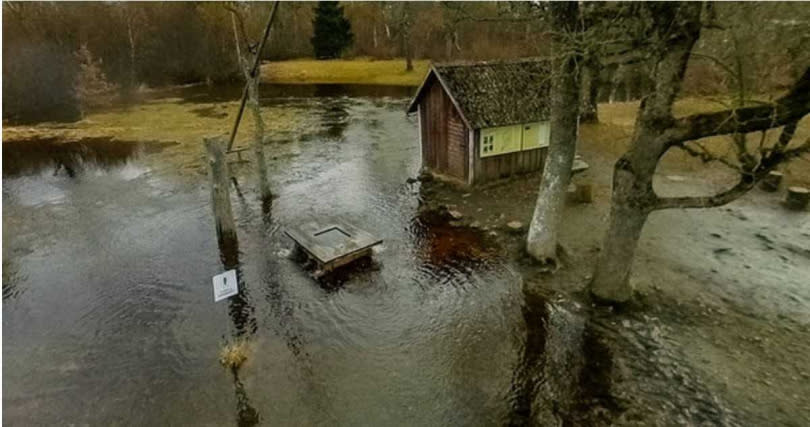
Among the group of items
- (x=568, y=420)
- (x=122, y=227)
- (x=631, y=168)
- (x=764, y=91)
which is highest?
(x=764, y=91)

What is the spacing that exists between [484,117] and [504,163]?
2.03m

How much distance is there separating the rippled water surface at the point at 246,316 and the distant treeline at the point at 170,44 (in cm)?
1339

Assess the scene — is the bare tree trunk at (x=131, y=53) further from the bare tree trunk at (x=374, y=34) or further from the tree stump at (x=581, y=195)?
the tree stump at (x=581, y=195)

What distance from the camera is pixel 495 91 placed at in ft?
51.2

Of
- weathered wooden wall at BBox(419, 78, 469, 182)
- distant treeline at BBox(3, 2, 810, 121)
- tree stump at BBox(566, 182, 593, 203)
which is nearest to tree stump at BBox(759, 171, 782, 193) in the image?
distant treeline at BBox(3, 2, 810, 121)

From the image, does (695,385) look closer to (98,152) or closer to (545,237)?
(545,237)

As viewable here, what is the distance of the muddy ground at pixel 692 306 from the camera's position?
748 cm

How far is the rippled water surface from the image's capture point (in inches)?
311

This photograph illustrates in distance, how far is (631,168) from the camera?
344 inches

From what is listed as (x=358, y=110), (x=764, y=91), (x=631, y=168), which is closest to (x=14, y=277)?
(x=631, y=168)

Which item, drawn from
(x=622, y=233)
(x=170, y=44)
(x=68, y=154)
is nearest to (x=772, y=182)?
(x=622, y=233)

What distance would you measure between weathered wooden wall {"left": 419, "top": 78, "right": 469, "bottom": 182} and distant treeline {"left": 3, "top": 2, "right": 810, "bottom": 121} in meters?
8.25

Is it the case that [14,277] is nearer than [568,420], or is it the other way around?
[568,420]

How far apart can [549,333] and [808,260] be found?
264 inches
